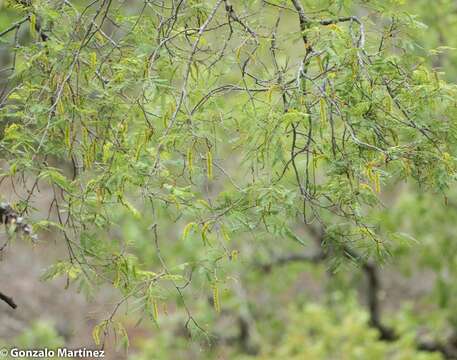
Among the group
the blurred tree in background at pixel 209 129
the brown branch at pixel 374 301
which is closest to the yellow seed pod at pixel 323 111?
the blurred tree in background at pixel 209 129

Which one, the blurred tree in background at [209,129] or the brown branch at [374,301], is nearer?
the blurred tree in background at [209,129]

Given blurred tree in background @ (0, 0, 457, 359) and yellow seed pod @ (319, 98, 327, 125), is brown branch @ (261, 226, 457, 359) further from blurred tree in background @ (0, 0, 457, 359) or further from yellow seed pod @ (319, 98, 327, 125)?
yellow seed pod @ (319, 98, 327, 125)

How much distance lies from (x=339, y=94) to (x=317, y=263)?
22.4 feet

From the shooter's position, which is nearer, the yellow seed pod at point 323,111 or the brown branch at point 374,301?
the yellow seed pod at point 323,111

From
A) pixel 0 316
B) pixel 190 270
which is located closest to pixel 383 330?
pixel 0 316

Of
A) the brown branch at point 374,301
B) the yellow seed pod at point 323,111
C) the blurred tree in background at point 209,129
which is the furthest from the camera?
the brown branch at point 374,301

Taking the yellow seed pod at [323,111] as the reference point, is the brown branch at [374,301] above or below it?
above

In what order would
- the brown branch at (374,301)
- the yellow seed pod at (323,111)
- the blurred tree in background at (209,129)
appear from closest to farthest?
1. the yellow seed pod at (323,111)
2. the blurred tree in background at (209,129)
3. the brown branch at (374,301)

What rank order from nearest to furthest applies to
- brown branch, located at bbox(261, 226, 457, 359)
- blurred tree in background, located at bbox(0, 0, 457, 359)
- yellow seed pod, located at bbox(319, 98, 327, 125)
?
yellow seed pod, located at bbox(319, 98, 327, 125)
blurred tree in background, located at bbox(0, 0, 457, 359)
brown branch, located at bbox(261, 226, 457, 359)

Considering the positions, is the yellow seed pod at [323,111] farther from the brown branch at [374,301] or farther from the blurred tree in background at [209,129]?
the brown branch at [374,301]

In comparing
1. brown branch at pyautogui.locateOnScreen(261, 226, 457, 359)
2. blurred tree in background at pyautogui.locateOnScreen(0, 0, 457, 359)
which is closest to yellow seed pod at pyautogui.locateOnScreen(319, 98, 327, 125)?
blurred tree in background at pyautogui.locateOnScreen(0, 0, 457, 359)

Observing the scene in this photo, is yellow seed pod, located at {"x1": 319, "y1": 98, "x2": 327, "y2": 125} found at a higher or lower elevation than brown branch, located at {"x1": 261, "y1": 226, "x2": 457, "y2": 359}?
lower

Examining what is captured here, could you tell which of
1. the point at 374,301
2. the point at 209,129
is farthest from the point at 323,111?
the point at 374,301

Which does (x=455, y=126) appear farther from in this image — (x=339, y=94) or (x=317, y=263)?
(x=317, y=263)
